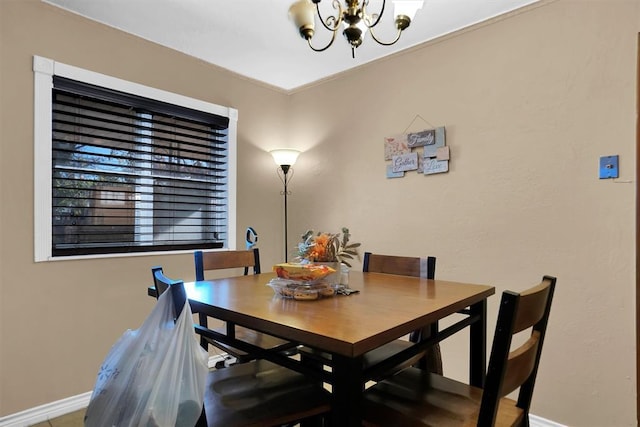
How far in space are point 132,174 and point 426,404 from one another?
2200mm

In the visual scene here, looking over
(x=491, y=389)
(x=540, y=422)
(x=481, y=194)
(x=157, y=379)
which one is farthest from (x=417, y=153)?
(x=157, y=379)

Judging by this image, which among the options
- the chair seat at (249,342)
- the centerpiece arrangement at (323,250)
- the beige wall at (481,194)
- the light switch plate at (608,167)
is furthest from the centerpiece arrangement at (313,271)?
the light switch plate at (608,167)

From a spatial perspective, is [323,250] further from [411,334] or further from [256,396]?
[411,334]

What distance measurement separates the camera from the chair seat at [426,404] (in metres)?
1.07

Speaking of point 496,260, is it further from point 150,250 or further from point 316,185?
point 150,250

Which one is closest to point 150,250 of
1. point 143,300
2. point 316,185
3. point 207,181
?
point 143,300

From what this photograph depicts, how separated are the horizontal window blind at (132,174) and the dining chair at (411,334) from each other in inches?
56.7

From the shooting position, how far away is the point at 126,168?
2414 mm

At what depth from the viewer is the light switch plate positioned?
5.79ft

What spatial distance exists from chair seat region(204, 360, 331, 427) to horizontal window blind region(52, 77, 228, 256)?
1.49 meters

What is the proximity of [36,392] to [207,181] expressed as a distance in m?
1.64

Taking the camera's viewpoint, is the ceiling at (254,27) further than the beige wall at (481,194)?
Yes

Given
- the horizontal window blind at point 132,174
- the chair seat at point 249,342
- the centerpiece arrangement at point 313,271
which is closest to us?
the centerpiece arrangement at point 313,271

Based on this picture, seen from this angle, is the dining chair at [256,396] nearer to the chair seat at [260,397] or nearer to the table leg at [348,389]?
the chair seat at [260,397]
